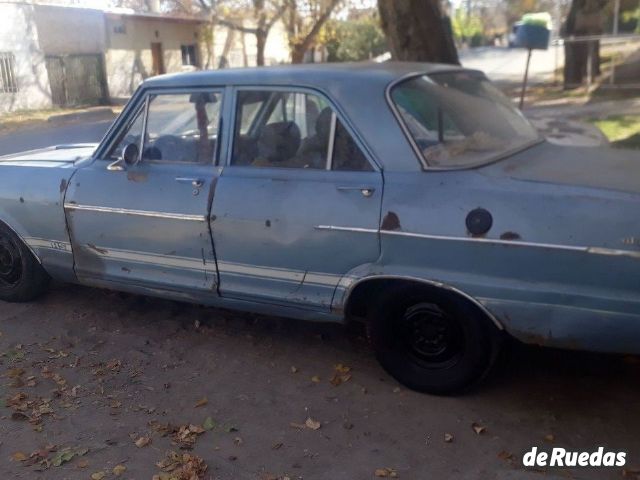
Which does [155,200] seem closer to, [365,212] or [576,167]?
[365,212]

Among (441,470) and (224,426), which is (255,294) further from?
(441,470)

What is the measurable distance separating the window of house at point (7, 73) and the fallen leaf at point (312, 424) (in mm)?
22087

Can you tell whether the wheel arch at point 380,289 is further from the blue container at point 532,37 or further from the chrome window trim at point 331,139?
the blue container at point 532,37

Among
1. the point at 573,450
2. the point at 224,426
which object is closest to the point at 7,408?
the point at 224,426

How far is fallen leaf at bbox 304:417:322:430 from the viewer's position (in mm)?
3697

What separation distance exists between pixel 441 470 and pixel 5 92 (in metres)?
22.8

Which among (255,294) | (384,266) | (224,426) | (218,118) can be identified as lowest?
(224,426)

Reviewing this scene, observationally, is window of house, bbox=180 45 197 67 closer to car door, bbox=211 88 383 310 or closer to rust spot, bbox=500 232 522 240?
car door, bbox=211 88 383 310

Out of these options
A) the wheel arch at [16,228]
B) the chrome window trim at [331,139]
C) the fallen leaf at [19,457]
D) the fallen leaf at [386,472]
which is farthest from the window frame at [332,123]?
the fallen leaf at [19,457]

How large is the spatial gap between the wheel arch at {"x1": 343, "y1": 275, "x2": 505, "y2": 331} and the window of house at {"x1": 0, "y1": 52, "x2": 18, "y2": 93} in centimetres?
2183

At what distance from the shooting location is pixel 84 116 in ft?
72.1

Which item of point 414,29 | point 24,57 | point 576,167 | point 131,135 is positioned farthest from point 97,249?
point 24,57

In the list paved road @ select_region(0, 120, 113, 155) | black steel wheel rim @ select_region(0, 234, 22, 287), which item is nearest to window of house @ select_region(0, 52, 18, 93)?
paved road @ select_region(0, 120, 113, 155)

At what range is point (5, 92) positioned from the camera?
22766 mm
